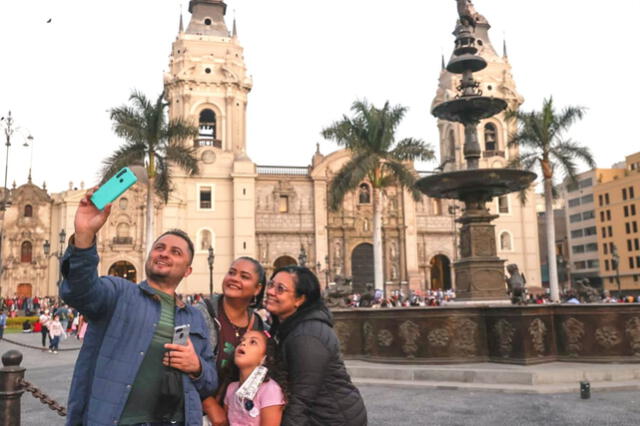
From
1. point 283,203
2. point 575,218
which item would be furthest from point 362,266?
point 575,218

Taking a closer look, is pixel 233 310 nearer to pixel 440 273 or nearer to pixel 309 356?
pixel 309 356

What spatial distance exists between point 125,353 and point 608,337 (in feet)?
28.1

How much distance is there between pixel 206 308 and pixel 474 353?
715 centimetres

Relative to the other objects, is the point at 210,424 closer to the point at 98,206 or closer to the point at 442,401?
the point at 98,206

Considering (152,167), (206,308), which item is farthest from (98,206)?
(152,167)

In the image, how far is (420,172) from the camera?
45.7 meters

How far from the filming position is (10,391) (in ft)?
14.4

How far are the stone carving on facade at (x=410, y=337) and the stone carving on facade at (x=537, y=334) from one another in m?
1.80

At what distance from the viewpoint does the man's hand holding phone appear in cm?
249

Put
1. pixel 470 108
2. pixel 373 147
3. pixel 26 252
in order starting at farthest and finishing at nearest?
pixel 26 252 < pixel 373 147 < pixel 470 108

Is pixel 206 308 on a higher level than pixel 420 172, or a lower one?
lower

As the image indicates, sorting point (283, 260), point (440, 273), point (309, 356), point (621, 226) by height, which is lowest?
point (309, 356)

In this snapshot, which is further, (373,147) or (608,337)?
(373,147)

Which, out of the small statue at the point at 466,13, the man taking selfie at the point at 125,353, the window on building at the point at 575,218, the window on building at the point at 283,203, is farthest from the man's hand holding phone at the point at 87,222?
the window on building at the point at 575,218
